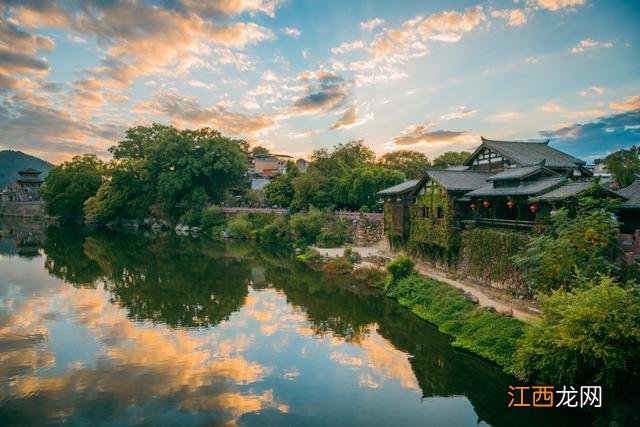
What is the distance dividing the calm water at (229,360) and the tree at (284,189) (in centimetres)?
2955

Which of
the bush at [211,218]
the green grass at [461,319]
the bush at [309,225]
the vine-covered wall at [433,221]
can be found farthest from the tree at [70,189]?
the green grass at [461,319]

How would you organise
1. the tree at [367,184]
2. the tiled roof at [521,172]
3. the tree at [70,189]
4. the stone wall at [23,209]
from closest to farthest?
the tiled roof at [521,172], the tree at [367,184], the tree at [70,189], the stone wall at [23,209]

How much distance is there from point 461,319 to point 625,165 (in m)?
22.2

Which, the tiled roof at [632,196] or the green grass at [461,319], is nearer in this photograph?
the green grass at [461,319]

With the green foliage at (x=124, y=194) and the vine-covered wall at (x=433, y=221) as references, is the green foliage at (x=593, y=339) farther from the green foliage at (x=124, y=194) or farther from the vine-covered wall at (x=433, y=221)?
the green foliage at (x=124, y=194)

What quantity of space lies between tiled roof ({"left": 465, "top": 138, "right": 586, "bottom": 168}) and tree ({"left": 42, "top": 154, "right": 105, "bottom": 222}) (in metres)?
73.2

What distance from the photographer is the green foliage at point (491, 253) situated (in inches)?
815

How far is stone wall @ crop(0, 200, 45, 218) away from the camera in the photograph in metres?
90.4

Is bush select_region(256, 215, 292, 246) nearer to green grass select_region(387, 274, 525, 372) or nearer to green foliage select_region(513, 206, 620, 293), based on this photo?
green grass select_region(387, 274, 525, 372)

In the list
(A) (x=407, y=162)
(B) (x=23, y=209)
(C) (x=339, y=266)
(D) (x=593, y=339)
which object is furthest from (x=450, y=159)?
(B) (x=23, y=209)

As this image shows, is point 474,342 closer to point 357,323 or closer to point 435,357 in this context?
point 435,357

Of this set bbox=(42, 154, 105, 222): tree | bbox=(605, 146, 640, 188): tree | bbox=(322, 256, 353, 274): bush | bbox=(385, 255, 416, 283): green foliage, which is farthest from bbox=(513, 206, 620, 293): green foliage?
bbox=(42, 154, 105, 222): tree

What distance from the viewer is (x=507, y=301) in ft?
67.1

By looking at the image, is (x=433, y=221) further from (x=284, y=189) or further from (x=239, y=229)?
(x=239, y=229)
